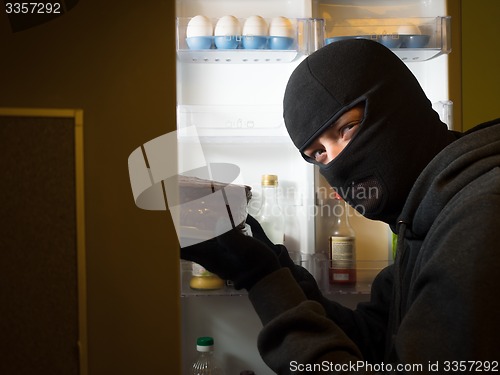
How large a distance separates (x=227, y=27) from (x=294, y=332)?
2.79 feet

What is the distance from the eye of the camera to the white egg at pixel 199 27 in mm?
1445

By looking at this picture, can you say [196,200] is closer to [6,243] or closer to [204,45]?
[6,243]

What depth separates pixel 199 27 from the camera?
4.74ft

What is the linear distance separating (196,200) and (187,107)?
676 millimetres

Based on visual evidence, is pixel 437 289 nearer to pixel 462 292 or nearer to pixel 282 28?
pixel 462 292

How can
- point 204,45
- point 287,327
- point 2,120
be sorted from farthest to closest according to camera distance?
point 204,45
point 287,327
point 2,120

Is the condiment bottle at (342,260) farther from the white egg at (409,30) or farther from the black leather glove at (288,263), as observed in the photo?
the white egg at (409,30)

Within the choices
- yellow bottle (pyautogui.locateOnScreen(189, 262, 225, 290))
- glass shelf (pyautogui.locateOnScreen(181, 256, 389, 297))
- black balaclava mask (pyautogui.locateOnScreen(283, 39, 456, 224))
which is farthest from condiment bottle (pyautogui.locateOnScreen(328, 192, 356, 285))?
black balaclava mask (pyautogui.locateOnScreen(283, 39, 456, 224))

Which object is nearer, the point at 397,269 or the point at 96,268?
the point at 96,268

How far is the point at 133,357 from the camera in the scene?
2.41 feet

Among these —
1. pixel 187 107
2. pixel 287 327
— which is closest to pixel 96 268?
pixel 287 327

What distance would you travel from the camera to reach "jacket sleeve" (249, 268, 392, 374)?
833 millimetres

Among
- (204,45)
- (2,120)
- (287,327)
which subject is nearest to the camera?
(2,120)

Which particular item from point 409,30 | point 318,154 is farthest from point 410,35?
point 318,154
